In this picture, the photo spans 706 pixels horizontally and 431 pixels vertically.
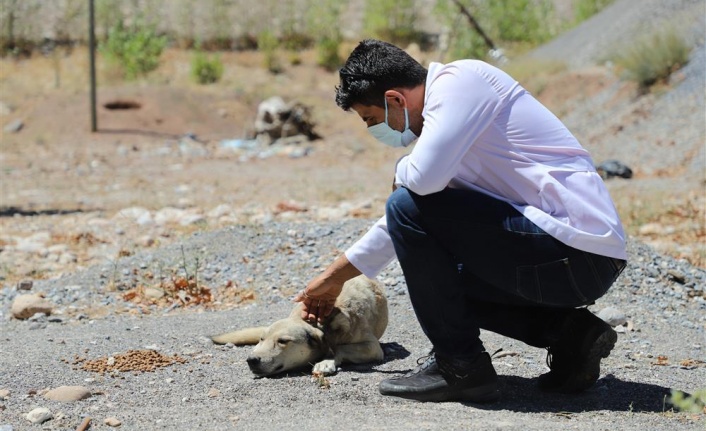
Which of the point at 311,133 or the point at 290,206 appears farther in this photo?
the point at 311,133

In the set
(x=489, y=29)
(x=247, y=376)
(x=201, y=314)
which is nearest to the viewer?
(x=247, y=376)

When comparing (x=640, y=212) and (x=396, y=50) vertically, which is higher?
(x=396, y=50)

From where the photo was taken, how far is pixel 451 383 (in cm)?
358

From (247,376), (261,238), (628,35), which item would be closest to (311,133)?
(628,35)

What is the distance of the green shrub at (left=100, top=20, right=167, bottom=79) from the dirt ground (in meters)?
0.42

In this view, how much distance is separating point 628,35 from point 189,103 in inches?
396

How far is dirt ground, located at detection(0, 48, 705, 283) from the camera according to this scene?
9836mm

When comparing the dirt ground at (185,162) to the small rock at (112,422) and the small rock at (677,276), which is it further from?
the small rock at (112,422)

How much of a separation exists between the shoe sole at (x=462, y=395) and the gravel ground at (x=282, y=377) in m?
0.04

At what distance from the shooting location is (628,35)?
20.3 m

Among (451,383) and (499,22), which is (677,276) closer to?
(451,383)

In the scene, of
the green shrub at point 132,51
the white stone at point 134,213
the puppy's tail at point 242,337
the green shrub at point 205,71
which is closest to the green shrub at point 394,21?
the green shrub at point 205,71

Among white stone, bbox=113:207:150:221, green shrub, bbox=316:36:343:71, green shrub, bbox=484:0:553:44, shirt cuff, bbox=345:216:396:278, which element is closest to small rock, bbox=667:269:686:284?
shirt cuff, bbox=345:216:396:278

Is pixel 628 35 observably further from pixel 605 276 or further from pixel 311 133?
pixel 605 276
